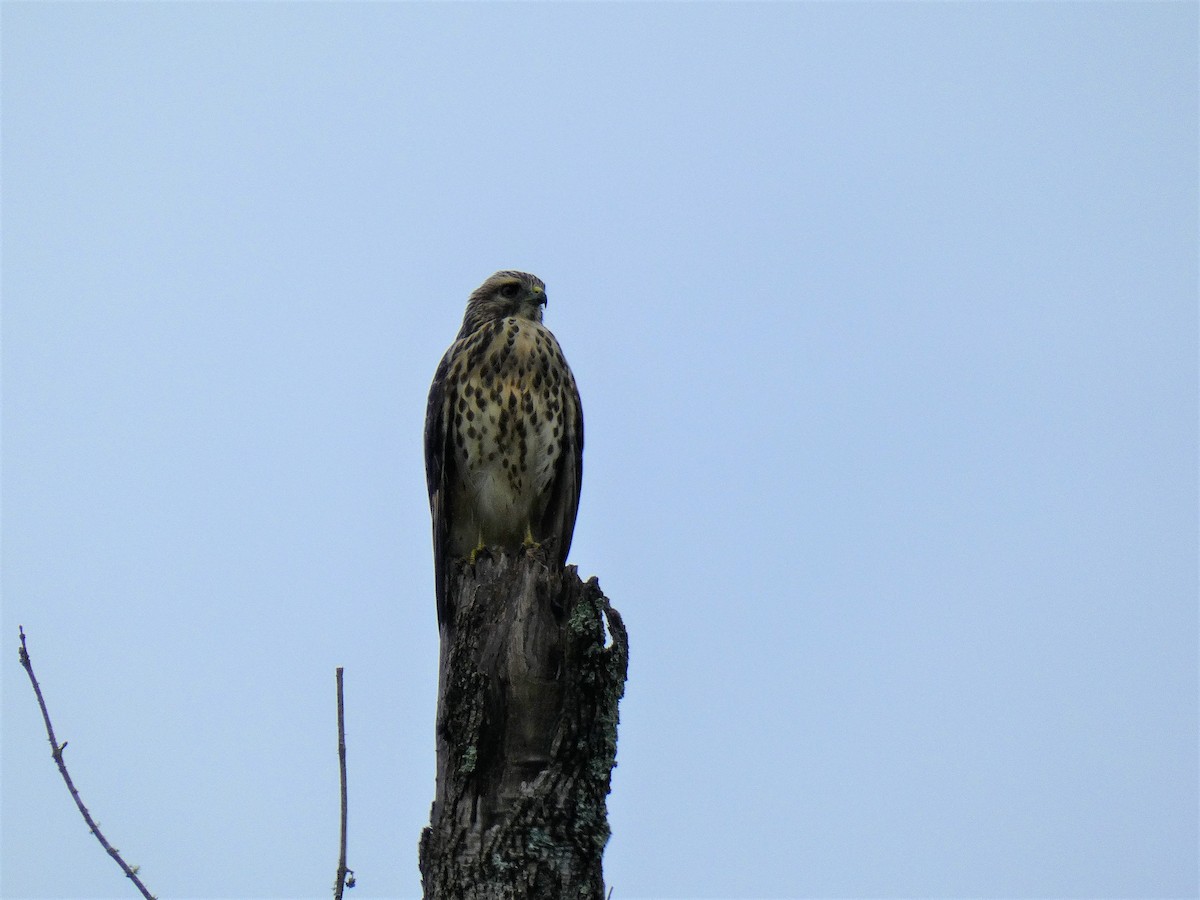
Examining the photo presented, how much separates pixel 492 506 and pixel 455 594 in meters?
2.06

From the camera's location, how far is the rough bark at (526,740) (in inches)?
135

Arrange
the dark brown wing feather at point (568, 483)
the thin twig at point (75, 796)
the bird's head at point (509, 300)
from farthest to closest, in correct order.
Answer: the bird's head at point (509, 300) → the dark brown wing feather at point (568, 483) → the thin twig at point (75, 796)

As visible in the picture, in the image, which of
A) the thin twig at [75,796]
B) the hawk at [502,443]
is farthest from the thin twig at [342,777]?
the hawk at [502,443]

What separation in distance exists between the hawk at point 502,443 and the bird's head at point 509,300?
9 cm

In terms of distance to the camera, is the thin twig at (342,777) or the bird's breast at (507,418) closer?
the thin twig at (342,777)

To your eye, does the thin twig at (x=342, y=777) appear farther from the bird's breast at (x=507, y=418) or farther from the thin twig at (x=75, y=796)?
the bird's breast at (x=507, y=418)

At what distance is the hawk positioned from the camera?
20.1ft

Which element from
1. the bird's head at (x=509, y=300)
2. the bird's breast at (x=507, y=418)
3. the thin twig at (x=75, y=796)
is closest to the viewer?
the thin twig at (x=75, y=796)

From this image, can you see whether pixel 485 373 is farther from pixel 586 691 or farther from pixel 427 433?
pixel 586 691

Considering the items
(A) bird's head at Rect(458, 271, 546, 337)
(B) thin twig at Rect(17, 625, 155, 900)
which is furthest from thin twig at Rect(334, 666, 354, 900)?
(A) bird's head at Rect(458, 271, 546, 337)

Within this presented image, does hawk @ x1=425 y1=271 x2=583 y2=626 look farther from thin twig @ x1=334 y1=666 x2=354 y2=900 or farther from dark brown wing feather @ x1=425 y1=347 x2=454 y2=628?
thin twig @ x1=334 y1=666 x2=354 y2=900

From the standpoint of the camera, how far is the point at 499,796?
3.52 metres

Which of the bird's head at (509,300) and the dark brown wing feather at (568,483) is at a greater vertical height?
the bird's head at (509,300)

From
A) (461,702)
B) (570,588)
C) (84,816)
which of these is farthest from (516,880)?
(84,816)
